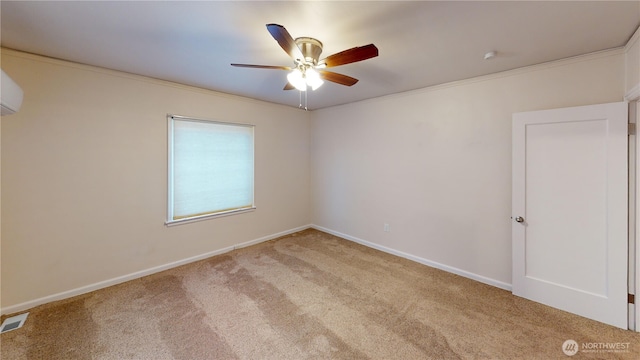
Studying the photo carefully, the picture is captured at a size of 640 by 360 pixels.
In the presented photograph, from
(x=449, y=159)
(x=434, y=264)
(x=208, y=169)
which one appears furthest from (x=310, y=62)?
(x=434, y=264)

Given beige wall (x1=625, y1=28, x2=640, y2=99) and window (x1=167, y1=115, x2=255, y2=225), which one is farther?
window (x1=167, y1=115, x2=255, y2=225)

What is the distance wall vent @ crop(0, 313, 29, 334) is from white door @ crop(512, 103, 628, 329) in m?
4.90

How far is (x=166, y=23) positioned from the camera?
1814 mm

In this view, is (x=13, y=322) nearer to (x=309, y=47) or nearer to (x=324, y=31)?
(x=309, y=47)

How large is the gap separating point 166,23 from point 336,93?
233 cm

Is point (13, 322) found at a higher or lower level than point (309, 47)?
lower

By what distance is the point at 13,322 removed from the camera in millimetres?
2150

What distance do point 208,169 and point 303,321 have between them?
2.55 meters

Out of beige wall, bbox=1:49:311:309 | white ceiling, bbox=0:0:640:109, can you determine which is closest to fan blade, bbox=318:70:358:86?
white ceiling, bbox=0:0:640:109

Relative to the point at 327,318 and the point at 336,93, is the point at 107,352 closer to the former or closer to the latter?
the point at 327,318

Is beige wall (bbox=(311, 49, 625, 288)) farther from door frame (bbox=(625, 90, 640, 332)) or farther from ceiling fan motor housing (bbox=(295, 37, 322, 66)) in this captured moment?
→ ceiling fan motor housing (bbox=(295, 37, 322, 66))

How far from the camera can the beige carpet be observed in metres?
1.86

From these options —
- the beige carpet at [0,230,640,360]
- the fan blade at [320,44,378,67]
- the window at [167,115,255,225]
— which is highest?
the fan blade at [320,44,378,67]

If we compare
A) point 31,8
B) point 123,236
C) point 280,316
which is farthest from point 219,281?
point 31,8
